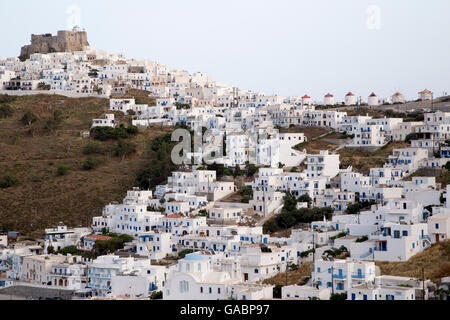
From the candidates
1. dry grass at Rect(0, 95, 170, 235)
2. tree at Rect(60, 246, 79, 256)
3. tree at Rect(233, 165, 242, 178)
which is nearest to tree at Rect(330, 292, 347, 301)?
tree at Rect(60, 246, 79, 256)

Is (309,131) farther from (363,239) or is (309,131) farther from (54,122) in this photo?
(363,239)

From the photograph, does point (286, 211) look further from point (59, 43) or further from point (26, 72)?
point (59, 43)

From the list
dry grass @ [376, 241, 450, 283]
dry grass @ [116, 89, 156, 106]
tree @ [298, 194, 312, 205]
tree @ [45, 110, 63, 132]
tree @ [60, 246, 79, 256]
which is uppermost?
dry grass @ [116, 89, 156, 106]

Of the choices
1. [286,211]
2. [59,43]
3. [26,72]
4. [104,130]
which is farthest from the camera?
[59,43]

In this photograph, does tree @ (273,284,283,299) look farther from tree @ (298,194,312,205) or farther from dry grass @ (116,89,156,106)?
dry grass @ (116,89,156,106)

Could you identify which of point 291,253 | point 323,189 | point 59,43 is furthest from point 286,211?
point 59,43
